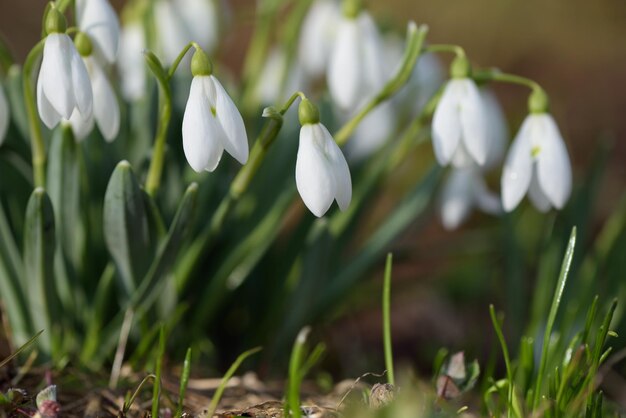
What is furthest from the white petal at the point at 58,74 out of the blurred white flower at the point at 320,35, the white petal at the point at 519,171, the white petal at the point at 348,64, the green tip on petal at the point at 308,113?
the blurred white flower at the point at 320,35

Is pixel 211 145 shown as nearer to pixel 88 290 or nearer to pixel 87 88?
pixel 87 88

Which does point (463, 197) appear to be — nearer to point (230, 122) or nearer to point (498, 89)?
point (230, 122)

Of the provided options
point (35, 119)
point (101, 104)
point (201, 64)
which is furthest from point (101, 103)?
point (201, 64)

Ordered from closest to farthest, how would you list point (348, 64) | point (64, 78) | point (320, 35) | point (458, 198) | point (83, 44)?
1. point (64, 78)
2. point (83, 44)
3. point (348, 64)
4. point (458, 198)
5. point (320, 35)

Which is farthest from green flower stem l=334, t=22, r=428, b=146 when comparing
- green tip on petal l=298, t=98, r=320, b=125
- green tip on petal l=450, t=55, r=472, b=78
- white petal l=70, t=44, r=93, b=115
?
white petal l=70, t=44, r=93, b=115

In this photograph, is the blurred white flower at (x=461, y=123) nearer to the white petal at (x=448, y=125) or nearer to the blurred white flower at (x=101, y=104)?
the white petal at (x=448, y=125)

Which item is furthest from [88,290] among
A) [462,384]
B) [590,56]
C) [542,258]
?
[590,56]
